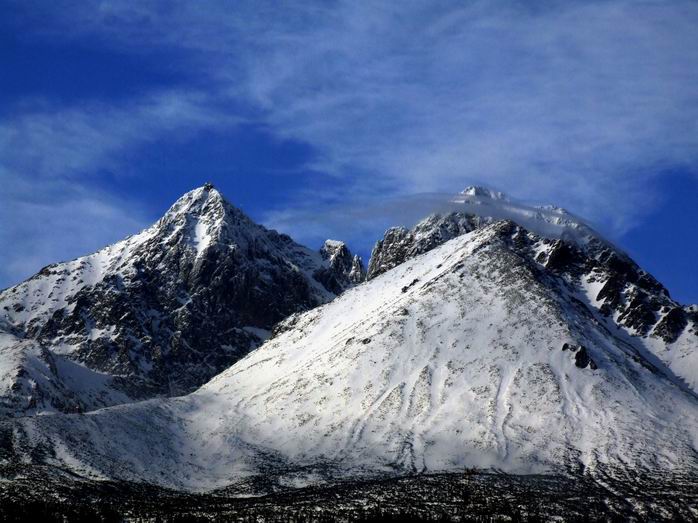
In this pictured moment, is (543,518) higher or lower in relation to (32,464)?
lower

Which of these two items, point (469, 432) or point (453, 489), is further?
point (469, 432)

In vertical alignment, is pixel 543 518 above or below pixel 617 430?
below

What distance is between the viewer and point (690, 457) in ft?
602

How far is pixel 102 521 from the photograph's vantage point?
142625 mm

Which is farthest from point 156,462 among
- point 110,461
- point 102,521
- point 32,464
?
point 102,521

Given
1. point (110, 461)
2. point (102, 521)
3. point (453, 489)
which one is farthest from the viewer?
point (110, 461)

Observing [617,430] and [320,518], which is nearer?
[320,518]

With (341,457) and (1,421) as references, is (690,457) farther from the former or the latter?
(1,421)

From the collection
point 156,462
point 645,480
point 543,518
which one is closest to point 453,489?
point 543,518

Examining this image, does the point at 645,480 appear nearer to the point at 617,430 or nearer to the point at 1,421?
the point at 617,430

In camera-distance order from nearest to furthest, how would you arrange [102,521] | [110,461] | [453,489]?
[102,521] → [453,489] → [110,461]

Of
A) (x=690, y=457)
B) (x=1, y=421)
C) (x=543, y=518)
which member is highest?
(x=1, y=421)

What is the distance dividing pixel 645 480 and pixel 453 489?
32259 mm

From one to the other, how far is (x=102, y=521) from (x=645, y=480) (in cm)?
8414
